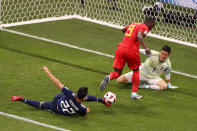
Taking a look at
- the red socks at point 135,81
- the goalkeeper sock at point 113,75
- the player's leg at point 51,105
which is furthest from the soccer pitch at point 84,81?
the goalkeeper sock at point 113,75

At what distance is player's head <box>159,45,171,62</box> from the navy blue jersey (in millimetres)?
2676

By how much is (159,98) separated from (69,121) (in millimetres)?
2549

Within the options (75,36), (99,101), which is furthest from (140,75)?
(75,36)

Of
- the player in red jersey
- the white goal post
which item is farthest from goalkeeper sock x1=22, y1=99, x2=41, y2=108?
the white goal post

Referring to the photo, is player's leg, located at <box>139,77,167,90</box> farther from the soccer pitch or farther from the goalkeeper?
the soccer pitch

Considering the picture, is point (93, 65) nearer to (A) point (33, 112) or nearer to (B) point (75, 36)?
(B) point (75, 36)

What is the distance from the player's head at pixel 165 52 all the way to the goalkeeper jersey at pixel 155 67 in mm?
131

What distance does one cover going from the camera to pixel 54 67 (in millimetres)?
14133

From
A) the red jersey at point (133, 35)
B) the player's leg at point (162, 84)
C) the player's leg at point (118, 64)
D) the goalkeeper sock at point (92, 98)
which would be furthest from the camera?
the player's leg at point (162, 84)

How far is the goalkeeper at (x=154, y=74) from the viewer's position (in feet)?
43.4

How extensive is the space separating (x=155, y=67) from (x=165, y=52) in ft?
1.74

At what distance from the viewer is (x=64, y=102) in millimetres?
11102

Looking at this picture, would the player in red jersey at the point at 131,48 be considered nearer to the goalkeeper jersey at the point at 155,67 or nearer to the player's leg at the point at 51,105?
the goalkeeper jersey at the point at 155,67

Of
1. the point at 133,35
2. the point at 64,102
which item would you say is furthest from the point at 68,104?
the point at 133,35
